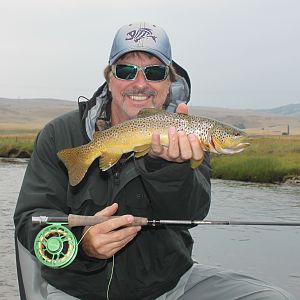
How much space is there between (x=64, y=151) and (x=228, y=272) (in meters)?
1.50

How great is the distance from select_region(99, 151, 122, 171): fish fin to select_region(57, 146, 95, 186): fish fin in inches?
2.8

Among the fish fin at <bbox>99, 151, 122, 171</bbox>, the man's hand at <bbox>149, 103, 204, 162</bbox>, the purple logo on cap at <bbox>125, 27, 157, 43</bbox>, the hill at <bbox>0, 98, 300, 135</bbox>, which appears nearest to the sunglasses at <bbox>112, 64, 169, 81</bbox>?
the purple logo on cap at <bbox>125, 27, 157, 43</bbox>

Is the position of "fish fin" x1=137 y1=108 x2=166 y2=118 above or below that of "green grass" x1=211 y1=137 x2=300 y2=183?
above

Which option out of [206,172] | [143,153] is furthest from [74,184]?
[206,172]

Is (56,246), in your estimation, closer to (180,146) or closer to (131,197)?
(131,197)

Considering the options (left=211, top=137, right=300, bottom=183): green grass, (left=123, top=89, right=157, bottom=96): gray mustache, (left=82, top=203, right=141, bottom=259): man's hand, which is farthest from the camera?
(left=211, top=137, right=300, bottom=183): green grass

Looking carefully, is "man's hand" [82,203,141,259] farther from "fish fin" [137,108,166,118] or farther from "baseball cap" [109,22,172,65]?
"baseball cap" [109,22,172,65]

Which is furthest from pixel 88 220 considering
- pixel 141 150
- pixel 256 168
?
pixel 256 168

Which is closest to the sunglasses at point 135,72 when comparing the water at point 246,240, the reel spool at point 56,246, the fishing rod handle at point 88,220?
the fishing rod handle at point 88,220

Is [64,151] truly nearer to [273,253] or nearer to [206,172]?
[206,172]

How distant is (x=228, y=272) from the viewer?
13.9 ft

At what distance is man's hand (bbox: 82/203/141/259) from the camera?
330 cm

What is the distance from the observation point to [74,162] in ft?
12.2

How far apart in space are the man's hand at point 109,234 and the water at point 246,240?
419cm
